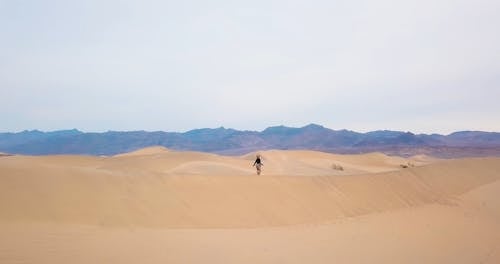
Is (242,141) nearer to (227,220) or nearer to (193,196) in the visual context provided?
(193,196)

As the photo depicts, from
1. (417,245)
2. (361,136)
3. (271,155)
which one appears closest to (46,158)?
(271,155)

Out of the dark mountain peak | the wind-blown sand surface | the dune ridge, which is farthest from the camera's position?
the dark mountain peak

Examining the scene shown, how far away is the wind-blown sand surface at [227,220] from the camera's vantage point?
7.42 metres

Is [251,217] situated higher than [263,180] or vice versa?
[263,180]

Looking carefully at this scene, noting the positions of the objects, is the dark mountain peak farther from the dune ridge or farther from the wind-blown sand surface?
the wind-blown sand surface

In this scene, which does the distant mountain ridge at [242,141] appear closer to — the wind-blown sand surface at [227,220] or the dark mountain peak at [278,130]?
the dark mountain peak at [278,130]

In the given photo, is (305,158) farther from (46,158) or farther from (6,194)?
(6,194)

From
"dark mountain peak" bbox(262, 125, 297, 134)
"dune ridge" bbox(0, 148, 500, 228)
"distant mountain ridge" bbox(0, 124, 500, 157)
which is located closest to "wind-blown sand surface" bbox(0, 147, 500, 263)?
"dune ridge" bbox(0, 148, 500, 228)

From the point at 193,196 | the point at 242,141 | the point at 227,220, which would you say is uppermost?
the point at 242,141

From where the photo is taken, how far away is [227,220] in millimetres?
10781

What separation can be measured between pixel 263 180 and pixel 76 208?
6.48 m

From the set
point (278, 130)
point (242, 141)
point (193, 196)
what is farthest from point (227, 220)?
point (278, 130)

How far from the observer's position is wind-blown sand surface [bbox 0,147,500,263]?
24.3 feet

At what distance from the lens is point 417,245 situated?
959 cm
